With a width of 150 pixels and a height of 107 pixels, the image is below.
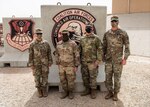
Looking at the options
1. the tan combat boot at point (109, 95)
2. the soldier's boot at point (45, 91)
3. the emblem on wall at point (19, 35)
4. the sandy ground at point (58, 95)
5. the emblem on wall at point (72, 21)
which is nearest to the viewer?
the sandy ground at point (58, 95)

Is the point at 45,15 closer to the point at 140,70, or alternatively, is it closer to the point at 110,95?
the point at 110,95

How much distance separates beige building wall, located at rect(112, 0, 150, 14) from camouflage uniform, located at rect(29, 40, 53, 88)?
8480 millimetres

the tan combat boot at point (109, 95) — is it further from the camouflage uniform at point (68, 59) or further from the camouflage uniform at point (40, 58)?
the camouflage uniform at point (40, 58)

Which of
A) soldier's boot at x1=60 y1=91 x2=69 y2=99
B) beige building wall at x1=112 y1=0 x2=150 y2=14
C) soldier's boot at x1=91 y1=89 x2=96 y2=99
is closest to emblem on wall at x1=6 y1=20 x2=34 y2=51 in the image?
soldier's boot at x1=60 y1=91 x2=69 y2=99

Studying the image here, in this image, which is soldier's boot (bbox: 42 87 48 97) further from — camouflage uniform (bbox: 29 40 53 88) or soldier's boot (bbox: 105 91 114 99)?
soldier's boot (bbox: 105 91 114 99)

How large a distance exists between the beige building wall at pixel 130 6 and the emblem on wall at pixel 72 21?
22.8ft

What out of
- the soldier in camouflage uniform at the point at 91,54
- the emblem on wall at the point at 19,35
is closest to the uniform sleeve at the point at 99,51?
the soldier in camouflage uniform at the point at 91,54

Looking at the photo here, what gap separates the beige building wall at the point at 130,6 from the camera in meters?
13.0

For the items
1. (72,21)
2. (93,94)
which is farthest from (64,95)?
(72,21)

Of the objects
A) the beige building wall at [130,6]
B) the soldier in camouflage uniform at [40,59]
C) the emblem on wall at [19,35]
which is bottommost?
the soldier in camouflage uniform at [40,59]

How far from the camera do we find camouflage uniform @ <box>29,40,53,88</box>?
18.9ft

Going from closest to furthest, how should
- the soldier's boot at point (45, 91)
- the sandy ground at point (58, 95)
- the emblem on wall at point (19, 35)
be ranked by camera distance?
1. the sandy ground at point (58, 95)
2. the soldier's boot at point (45, 91)
3. the emblem on wall at point (19, 35)

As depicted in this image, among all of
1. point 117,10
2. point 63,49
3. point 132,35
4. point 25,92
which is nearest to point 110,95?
point 63,49

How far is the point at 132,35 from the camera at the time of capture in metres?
13.6
